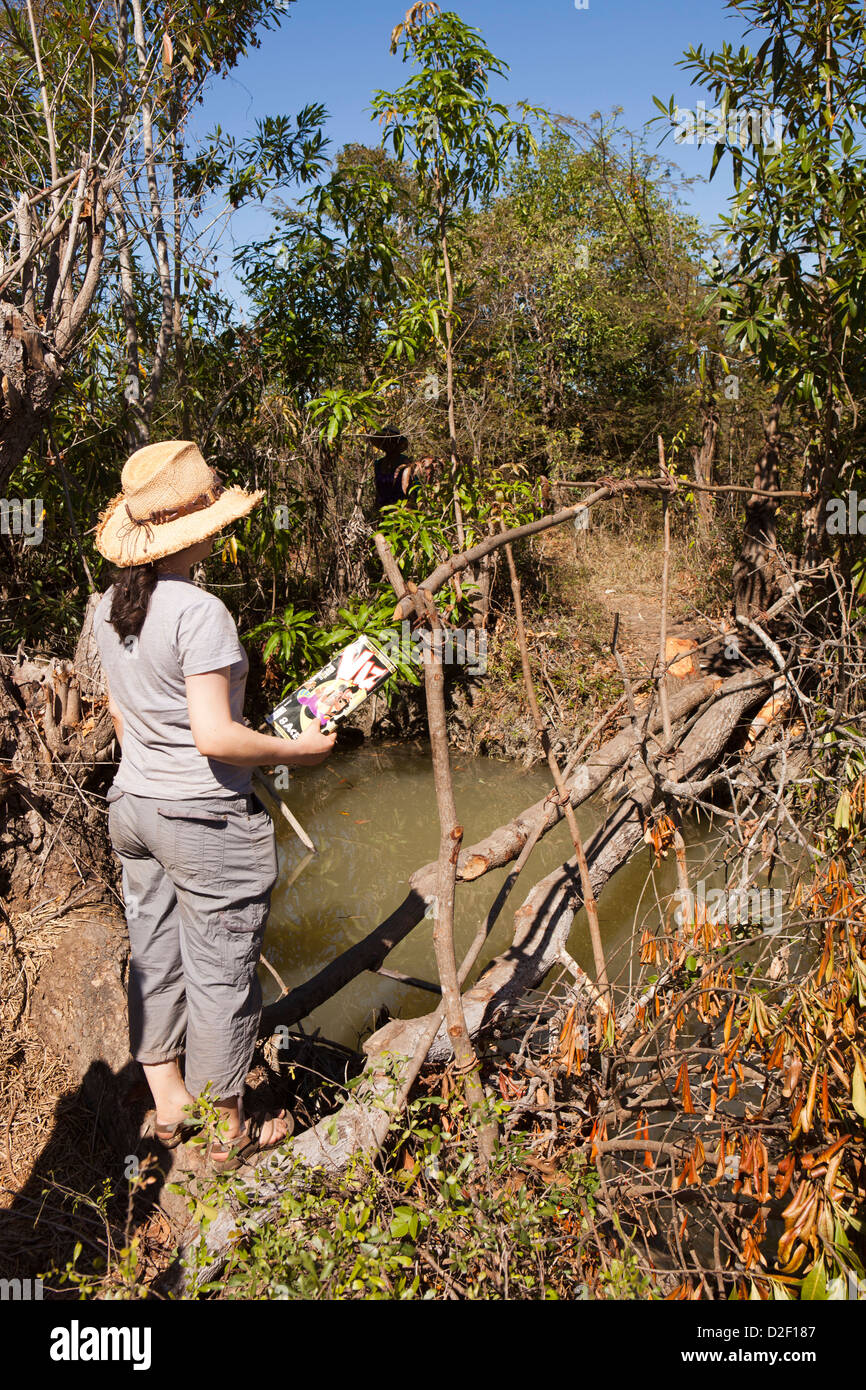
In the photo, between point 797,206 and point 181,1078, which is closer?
point 181,1078

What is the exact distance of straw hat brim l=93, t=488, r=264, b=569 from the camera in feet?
5.98

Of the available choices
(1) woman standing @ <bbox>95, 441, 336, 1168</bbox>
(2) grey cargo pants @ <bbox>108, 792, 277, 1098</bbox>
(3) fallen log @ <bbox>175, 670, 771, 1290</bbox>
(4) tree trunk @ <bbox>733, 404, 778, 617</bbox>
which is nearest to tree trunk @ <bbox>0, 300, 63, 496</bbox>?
(1) woman standing @ <bbox>95, 441, 336, 1168</bbox>

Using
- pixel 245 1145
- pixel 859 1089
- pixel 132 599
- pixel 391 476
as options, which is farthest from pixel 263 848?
pixel 391 476

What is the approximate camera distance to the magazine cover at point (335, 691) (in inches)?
74.7

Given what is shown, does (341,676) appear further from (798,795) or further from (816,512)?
(816,512)

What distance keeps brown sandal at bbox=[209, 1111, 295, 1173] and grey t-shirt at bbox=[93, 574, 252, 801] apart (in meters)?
0.76

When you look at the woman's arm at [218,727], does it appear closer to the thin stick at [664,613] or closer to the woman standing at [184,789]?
the woman standing at [184,789]

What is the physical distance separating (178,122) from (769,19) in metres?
2.84

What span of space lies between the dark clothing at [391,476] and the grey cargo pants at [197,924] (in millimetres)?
3757

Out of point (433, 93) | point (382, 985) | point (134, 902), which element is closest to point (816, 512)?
point (433, 93)

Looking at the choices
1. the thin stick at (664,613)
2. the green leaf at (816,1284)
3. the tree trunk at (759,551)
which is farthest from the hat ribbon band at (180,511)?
the tree trunk at (759,551)

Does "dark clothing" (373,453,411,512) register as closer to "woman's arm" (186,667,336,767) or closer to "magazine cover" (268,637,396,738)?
"magazine cover" (268,637,396,738)

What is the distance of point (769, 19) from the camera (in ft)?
13.7

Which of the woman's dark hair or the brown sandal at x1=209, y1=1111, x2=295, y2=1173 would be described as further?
the brown sandal at x1=209, y1=1111, x2=295, y2=1173
